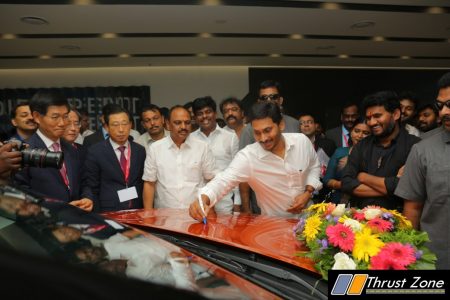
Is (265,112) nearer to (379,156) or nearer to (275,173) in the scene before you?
(275,173)

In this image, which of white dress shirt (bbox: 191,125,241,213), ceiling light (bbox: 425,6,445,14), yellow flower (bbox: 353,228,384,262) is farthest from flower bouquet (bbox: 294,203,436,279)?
ceiling light (bbox: 425,6,445,14)

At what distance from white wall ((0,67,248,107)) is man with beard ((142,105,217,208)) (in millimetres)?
6786

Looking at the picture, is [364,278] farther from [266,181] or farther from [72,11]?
[72,11]

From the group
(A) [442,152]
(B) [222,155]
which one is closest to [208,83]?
(B) [222,155]

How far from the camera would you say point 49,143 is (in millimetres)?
2447

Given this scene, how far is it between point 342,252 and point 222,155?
2449 millimetres

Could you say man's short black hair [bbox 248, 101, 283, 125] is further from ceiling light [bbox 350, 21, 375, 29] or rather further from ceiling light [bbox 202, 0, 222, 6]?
ceiling light [bbox 350, 21, 375, 29]

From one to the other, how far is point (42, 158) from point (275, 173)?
1.44 metres

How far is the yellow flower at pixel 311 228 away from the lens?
4.62 ft

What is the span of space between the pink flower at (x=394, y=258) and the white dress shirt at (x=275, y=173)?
1317 millimetres

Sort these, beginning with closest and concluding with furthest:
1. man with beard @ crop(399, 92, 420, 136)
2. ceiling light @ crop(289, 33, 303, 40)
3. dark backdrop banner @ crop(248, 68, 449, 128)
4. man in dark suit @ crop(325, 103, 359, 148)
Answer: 1. man with beard @ crop(399, 92, 420, 136)
2. man in dark suit @ crop(325, 103, 359, 148)
3. ceiling light @ crop(289, 33, 303, 40)
4. dark backdrop banner @ crop(248, 68, 449, 128)

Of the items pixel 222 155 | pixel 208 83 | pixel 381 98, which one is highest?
pixel 208 83

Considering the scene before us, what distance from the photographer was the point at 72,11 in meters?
5.25

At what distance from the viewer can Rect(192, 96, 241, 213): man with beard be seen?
349cm
